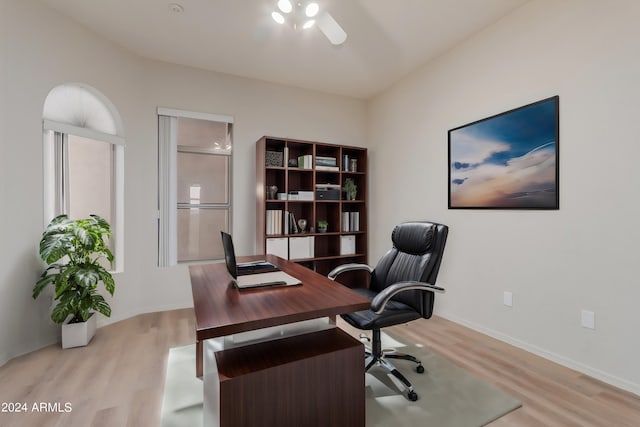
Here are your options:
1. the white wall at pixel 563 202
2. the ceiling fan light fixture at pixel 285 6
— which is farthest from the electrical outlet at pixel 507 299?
the ceiling fan light fixture at pixel 285 6

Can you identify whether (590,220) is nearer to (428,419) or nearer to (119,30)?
(428,419)

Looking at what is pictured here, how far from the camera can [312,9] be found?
77.4 inches

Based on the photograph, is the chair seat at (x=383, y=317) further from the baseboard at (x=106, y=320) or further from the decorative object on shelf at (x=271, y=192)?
the baseboard at (x=106, y=320)

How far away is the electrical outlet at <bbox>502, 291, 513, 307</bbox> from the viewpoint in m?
2.53

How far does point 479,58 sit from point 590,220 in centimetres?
170

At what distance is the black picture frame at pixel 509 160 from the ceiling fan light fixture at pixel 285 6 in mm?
1914

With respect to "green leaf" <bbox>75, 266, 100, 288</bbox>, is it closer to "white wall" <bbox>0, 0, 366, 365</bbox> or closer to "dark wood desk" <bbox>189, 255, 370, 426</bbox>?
"white wall" <bbox>0, 0, 366, 365</bbox>

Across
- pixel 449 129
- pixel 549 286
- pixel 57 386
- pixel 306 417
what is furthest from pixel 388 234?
pixel 57 386

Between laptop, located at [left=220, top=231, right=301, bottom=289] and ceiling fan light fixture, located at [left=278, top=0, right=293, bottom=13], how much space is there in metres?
1.56

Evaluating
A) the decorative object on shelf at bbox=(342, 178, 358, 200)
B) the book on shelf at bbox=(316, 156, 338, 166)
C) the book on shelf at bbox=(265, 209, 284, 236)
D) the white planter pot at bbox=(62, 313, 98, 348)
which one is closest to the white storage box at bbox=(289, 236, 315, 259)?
the book on shelf at bbox=(265, 209, 284, 236)

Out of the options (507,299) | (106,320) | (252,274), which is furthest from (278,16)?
(106,320)

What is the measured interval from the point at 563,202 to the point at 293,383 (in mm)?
2271

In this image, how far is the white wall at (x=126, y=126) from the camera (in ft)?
7.30

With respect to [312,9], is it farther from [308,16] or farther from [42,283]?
[42,283]
